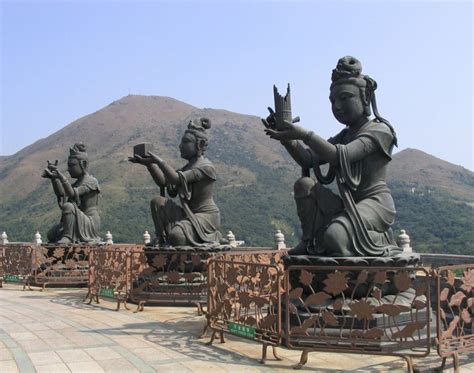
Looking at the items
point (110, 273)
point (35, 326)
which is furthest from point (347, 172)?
point (110, 273)

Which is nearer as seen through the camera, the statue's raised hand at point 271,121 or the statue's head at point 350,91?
the statue's raised hand at point 271,121

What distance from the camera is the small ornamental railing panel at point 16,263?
1271 cm

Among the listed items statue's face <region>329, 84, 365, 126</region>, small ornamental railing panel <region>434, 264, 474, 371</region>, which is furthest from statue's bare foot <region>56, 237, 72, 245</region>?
small ornamental railing panel <region>434, 264, 474, 371</region>

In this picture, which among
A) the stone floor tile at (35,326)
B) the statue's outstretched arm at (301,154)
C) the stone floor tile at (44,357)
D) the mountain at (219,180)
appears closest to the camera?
the stone floor tile at (44,357)

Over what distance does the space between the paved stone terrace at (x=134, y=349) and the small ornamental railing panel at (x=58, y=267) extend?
3689 mm

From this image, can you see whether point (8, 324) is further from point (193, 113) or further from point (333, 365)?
point (193, 113)

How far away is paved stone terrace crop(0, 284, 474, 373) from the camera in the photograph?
5.36 meters

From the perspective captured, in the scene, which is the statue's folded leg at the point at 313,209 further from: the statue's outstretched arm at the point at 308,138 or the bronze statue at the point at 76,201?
the bronze statue at the point at 76,201

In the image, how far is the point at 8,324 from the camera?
7.66 meters

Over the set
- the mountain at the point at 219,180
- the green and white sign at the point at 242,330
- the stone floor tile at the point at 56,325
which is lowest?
the stone floor tile at the point at 56,325

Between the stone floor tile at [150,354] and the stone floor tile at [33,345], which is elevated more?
the stone floor tile at [150,354]

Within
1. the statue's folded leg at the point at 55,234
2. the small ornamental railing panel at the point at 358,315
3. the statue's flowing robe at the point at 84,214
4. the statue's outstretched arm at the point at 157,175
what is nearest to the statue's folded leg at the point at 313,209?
the small ornamental railing panel at the point at 358,315

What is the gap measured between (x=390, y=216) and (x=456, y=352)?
1852 millimetres

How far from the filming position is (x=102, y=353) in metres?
5.89
